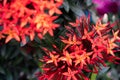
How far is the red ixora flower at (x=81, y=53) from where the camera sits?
5.44 ft

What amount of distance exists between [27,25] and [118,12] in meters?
1.59

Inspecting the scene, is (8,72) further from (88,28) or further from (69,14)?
(88,28)

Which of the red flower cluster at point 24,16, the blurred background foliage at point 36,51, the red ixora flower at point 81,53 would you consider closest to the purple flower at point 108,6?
the blurred background foliage at point 36,51

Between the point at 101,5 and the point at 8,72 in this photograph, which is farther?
the point at 101,5

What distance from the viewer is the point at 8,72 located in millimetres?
2518

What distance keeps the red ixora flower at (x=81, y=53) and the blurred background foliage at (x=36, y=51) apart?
12cm

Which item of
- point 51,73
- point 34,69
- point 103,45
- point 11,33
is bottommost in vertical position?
point 34,69

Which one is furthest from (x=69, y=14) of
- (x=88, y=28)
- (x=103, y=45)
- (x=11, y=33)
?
(x=11, y=33)

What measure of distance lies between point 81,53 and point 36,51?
0.62m

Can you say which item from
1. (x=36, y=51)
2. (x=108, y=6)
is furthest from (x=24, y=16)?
(x=108, y=6)

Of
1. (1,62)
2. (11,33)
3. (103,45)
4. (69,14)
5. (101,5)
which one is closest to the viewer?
(11,33)

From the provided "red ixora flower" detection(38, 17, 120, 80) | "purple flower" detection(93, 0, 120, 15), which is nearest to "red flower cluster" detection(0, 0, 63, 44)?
"red ixora flower" detection(38, 17, 120, 80)

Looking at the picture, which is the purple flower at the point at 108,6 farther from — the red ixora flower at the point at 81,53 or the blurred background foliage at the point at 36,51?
the red ixora flower at the point at 81,53

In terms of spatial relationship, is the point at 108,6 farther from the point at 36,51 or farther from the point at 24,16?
the point at 24,16
